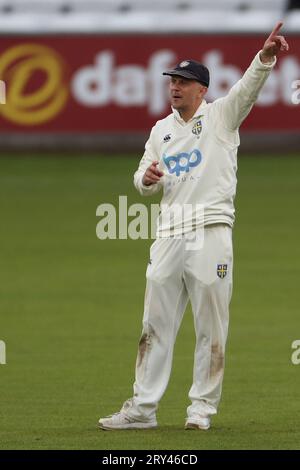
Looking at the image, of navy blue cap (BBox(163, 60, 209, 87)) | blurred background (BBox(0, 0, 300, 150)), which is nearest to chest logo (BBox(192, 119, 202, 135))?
navy blue cap (BBox(163, 60, 209, 87))

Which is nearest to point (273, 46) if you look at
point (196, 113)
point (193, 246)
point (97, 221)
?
point (196, 113)

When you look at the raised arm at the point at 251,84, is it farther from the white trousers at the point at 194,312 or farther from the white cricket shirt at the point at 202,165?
the white trousers at the point at 194,312

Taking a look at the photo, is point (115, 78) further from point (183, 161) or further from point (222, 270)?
point (222, 270)

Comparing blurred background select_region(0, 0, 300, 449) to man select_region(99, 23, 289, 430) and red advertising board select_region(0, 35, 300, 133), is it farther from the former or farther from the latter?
man select_region(99, 23, 289, 430)

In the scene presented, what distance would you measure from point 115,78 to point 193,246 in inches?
697

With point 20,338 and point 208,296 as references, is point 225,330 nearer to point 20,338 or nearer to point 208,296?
point 208,296

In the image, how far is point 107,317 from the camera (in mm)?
14672

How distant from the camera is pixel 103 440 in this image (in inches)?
347

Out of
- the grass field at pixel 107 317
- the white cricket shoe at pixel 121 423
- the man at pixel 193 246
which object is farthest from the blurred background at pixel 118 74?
the white cricket shoe at pixel 121 423

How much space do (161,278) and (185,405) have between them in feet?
5.21

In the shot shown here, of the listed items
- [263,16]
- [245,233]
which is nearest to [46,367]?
[245,233]
